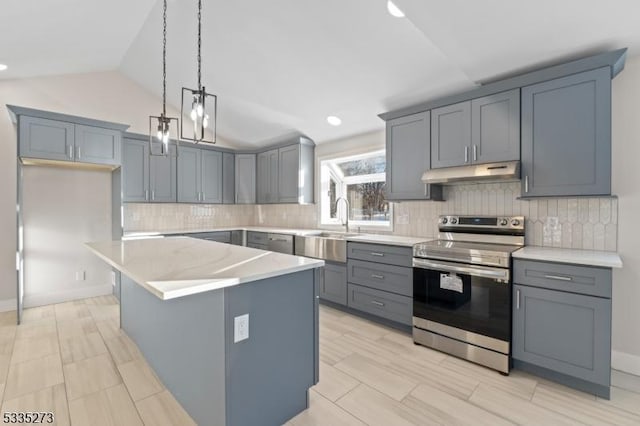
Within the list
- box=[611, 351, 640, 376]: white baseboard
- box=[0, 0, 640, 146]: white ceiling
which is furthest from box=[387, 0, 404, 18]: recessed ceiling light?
box=[611, 351, 640, 376]: white baseboard

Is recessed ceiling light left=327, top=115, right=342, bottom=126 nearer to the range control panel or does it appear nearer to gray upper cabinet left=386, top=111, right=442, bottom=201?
gray upper cabinet left=386, top=111, right=442, bottom=201

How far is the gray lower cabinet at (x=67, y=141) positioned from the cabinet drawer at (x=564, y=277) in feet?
15.4

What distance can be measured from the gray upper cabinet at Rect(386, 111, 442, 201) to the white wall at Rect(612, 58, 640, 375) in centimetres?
139

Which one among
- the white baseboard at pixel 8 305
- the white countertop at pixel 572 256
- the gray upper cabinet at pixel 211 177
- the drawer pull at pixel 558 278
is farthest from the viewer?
the gray upper cabinet at pixel 211 177

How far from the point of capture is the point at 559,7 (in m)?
1.93

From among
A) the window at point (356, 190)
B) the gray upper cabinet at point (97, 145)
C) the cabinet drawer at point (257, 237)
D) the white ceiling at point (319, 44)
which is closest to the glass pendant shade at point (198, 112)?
the white ceiling at point (319, 44)

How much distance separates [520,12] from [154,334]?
3.48 metres

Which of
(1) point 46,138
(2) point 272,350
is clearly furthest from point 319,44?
(1) point 46,138

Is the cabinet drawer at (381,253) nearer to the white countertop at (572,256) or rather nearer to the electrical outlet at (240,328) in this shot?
the white countertop at (572,256)

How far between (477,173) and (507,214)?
58cm

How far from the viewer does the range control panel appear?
107 inches

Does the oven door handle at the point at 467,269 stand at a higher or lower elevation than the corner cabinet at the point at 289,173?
lower

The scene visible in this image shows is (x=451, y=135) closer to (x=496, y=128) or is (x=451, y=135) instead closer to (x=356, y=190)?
(x=496, y=128)

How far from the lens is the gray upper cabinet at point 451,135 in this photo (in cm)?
278
